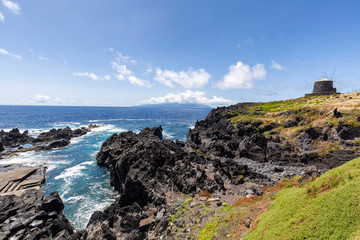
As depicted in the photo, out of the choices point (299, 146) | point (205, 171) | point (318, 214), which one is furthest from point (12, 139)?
point (299, 146)

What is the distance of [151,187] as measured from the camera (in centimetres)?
2353

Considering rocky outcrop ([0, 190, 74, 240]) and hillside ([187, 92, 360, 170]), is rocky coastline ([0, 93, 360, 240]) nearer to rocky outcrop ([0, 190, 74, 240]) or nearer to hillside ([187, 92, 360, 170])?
hillside ([187, 92, 360, 170])

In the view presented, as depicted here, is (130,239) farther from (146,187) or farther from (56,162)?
(56,162)

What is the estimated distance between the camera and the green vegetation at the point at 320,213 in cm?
700

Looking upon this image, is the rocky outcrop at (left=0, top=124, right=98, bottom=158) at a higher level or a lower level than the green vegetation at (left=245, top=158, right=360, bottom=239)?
lower

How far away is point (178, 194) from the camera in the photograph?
22031 millimetres

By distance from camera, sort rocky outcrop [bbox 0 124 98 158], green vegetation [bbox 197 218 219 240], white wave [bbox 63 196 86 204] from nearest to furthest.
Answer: green vegetation [bbox 197 218 219 240] < white wave [bbox 63 196 86 204] < rocky outcrop [bbox 0 124 98 158]

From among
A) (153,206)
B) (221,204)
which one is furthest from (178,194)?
(221,204)

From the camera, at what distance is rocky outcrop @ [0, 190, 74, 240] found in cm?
1857

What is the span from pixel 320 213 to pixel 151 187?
19.7m

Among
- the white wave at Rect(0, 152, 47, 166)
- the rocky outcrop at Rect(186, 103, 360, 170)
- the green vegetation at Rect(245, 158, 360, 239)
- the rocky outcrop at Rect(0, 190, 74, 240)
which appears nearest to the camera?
the green vegetation at Rect(245, 158, 360, 239)

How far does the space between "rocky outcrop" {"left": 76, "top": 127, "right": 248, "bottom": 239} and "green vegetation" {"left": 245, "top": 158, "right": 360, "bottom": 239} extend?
422 inches

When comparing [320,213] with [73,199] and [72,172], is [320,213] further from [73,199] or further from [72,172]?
[72,172]

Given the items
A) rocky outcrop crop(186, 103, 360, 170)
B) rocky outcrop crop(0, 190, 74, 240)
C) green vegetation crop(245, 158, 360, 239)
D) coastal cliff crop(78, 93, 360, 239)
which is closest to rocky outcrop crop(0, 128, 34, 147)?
coastal cliff crop(78, 93, 360, 239)
